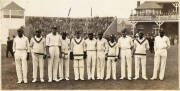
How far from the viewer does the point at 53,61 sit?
6320mm

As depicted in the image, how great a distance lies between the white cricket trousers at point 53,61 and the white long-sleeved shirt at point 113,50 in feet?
3.11

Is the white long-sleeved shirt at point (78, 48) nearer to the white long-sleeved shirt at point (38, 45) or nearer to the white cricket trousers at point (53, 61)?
the white cricket trousers at point (53, 61)

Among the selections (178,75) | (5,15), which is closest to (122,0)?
(178,75)

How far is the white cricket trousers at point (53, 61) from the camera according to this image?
6219mm

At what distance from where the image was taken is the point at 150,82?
247 inches

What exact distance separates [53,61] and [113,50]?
1.10m

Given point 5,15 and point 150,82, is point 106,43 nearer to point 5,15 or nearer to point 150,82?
point 150,82

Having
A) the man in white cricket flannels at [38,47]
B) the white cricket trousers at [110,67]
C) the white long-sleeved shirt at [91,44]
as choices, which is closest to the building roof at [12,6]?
the man in white cricket flannels at [38,47]

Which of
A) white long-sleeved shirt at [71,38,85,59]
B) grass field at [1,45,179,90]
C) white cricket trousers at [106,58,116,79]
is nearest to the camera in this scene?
grass field at [1,45,179,90]

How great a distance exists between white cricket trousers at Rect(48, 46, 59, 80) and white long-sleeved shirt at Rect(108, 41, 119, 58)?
0.95m

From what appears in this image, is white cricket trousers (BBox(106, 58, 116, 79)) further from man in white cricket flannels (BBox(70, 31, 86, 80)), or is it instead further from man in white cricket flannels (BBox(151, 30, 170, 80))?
man in white cricket flannels (BBox(151, 30, 170, 80))

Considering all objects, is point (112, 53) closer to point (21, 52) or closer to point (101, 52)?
point (101, 52)

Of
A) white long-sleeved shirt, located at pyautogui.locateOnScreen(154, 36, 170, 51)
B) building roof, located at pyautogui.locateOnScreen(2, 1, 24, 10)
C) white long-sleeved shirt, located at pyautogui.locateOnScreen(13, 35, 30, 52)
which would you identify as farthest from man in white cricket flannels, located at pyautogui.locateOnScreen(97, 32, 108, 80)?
building roof, located at pyautogui.locateOnScreen(2, 1, 24, 10)

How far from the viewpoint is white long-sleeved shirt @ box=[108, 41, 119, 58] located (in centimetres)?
641
